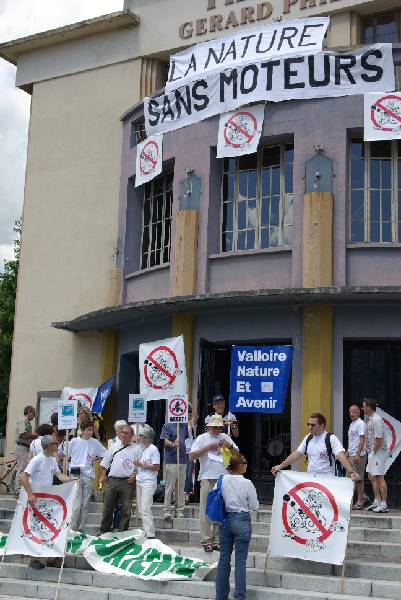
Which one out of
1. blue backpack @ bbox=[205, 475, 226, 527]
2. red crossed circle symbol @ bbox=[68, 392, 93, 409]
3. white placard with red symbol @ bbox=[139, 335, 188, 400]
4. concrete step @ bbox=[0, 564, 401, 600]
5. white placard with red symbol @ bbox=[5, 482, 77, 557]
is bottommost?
concrete step @ bbox=[0, 564, 401, 600]

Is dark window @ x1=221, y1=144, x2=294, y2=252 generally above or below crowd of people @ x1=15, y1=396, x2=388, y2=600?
above

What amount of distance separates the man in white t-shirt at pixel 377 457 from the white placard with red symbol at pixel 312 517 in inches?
107

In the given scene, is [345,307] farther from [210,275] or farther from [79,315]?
[79,315]

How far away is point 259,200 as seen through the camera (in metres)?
17.2

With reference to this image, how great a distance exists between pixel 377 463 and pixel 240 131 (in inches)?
280

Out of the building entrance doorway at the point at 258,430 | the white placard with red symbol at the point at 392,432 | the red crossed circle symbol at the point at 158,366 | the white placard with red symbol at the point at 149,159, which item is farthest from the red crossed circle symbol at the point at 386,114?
the red crossed circle symbol at the point at 158,366

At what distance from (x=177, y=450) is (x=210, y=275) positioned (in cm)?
445

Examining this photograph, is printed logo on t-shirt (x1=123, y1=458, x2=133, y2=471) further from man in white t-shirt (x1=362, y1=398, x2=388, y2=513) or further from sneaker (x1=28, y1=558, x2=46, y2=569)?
man in white t-shirt (x1=362, y1=398, x2=388, y2=513)

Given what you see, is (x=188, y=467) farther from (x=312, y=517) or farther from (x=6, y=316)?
(x=6, y=316)

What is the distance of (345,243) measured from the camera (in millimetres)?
15984

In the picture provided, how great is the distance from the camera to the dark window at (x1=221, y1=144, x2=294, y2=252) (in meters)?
16.9

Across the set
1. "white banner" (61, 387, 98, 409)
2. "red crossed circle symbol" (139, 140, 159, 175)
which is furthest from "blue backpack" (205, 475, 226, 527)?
"red crossed circle symbol" (139, 140, 159, 175)

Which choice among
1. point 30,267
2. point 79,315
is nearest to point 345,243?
point 79,315

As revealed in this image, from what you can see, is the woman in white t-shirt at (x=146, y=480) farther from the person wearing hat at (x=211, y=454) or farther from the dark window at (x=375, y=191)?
the dark window at (x=375, y=191)
